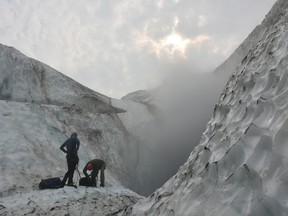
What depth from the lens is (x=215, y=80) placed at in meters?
21.8

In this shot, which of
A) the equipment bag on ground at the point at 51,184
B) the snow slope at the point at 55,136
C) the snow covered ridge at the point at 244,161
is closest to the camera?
the snow covered ridge at the point at 244,161

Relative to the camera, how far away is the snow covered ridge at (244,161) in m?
3.62

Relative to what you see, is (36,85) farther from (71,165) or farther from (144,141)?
A: (71,165)

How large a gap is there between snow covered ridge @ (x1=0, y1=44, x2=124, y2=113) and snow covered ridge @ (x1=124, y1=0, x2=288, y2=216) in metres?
11.5

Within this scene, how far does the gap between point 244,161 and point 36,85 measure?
45.9 feet

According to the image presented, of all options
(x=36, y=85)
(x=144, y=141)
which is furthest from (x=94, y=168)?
(x=144, y=141)

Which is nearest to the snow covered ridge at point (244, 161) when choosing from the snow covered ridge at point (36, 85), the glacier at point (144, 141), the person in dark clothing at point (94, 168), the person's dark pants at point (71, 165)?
the glacier at point (144, 141)

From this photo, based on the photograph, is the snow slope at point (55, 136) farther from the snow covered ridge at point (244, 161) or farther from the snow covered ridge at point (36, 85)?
the snow covered ridge at point (244, 161)

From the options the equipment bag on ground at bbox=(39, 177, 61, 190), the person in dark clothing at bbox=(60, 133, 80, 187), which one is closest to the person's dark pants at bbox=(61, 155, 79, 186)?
the person in dark clothing at bbox=(60, 133, 80, 187)

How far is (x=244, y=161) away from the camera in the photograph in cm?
414

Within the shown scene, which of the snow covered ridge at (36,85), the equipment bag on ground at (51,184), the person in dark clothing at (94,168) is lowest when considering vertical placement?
the equipment bag on ground at (51,184)

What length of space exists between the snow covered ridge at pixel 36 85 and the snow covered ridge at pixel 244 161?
11463 mm

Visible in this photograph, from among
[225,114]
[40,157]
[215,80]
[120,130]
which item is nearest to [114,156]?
[120,130]

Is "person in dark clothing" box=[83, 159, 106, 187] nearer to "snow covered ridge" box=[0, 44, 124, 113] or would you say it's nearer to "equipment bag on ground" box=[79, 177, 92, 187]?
"equipment bag on ground" box=[79, 177, 92, 187]
